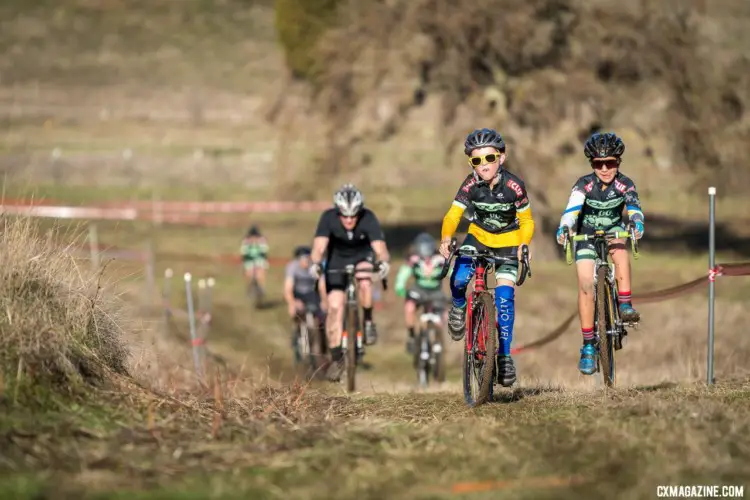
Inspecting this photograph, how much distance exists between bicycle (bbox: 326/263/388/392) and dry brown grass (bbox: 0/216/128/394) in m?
4.14

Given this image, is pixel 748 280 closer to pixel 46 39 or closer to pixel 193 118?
pixel 193 118

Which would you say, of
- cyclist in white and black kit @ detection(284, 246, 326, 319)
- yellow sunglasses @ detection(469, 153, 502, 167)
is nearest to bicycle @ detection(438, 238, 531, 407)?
yellow sunglasses @ detection(469, 153, 502, 167)

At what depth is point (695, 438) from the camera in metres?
7.52

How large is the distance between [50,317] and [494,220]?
358 cm

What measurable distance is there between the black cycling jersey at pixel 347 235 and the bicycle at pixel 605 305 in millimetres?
3615

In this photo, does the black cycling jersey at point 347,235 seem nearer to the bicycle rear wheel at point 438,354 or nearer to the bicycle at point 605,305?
the bicycle rear wheel at point 438,354

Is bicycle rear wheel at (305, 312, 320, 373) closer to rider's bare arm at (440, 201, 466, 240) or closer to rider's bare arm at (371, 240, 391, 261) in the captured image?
rider's bare arm at (371, 240, 391, 261)

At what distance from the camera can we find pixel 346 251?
579 inches

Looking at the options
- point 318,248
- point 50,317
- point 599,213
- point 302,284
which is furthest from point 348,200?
point 50,317

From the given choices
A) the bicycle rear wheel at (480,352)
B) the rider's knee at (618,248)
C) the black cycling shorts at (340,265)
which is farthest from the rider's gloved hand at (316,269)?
the bicycle rear wheel at (480,352)

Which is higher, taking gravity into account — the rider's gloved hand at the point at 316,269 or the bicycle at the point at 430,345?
the rider's gloved hand at the point at 316,269

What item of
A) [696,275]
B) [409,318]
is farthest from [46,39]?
[409,318]

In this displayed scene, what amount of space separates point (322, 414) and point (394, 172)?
1806 inches

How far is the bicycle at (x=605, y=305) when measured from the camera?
10.9 m
